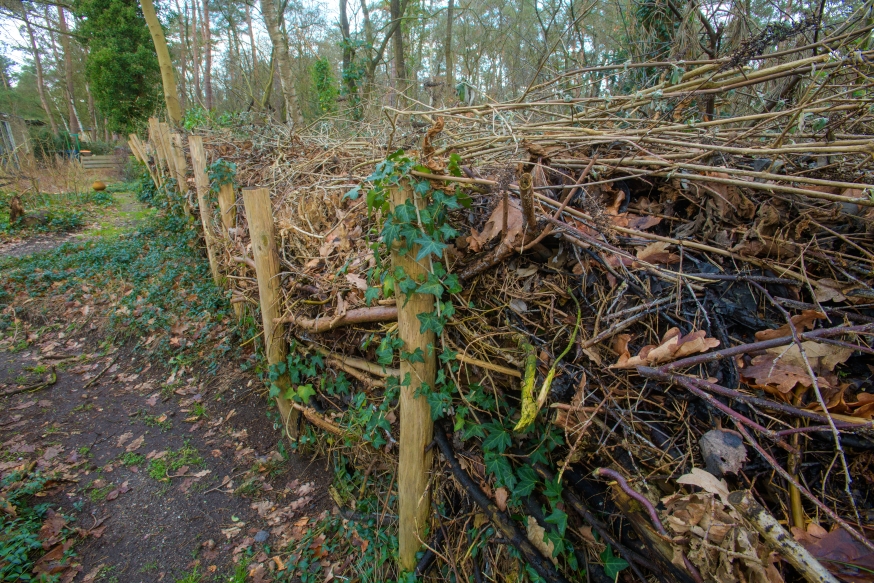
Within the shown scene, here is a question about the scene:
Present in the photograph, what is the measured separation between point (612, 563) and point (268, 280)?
3.11 m

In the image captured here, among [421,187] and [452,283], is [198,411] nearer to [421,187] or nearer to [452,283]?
[452,283]

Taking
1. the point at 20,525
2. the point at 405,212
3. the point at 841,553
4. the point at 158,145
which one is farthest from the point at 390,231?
the point at 158,145

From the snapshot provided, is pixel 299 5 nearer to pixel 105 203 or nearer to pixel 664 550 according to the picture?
pixel 105 203

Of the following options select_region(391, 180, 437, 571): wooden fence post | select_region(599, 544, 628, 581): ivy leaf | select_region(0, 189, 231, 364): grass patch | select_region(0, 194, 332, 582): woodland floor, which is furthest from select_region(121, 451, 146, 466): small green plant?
select_region(599, 544, 628, 581): ivy leaf

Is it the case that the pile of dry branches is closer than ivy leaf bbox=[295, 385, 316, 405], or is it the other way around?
the pile of dry branches

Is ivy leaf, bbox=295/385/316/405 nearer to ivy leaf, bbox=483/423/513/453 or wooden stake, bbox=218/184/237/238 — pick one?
ivy leaf, bbox=483/423/513/453

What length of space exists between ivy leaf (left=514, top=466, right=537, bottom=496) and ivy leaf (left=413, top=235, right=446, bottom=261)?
1.14 m

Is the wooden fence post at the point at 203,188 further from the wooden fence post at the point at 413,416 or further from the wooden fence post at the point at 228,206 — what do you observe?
the wooden fence post at the point at 413,416

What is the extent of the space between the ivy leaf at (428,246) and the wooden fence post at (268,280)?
1.89 metres

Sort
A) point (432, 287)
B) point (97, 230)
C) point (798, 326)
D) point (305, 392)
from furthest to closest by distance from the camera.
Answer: point (97, 230)
point (305, 392)
point (432, 287)
point (798, 326)

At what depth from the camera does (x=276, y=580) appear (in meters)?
3.11

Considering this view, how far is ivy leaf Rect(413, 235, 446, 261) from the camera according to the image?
6.47 ft

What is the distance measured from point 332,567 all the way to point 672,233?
3374 millimetres

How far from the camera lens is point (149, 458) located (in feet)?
12.9
